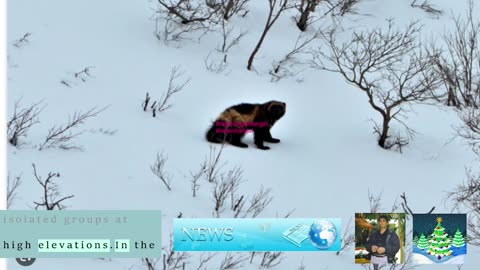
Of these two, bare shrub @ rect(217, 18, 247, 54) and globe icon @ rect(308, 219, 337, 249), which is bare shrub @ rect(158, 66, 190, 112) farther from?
globe icon @ rect(308, 219, 337, 249)

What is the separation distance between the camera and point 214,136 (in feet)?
21.6

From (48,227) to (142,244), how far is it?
63cm

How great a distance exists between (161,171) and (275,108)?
2067 millimetres

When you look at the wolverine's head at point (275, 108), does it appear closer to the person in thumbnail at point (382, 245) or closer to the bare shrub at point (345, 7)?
the person in thumbnail at point (382, 245)

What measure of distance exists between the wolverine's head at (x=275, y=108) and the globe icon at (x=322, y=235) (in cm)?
319

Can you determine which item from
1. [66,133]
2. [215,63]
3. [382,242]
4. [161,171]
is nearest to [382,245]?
[382,242]

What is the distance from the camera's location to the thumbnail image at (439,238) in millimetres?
3928

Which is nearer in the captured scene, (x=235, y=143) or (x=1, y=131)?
(x=1, y=131)

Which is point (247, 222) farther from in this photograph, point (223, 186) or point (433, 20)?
point (433, 20)

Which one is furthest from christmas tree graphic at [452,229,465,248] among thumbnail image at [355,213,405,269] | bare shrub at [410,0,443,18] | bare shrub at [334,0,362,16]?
bare shrub at [410,0,443,18]

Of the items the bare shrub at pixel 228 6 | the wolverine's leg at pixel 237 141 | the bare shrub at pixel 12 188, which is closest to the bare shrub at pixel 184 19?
the bare shrub at pixel 228 6

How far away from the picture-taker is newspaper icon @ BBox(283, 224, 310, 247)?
3829mm

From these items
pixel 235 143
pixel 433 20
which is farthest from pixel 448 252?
pixel 433 20

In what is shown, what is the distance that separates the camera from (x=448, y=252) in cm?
396
